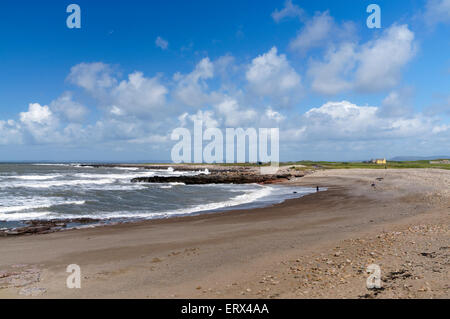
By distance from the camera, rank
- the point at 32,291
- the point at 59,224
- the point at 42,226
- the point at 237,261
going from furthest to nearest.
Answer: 1. the point at 59,224
2. the point at 42,226
3. the point at 237,261
4. the point at 32,291

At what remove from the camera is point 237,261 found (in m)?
9.56

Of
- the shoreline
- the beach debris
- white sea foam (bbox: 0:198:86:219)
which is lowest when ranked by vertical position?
the shoreline

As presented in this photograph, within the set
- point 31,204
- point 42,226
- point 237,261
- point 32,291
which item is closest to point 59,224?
point 42,226

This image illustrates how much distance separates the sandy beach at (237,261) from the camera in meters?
6.95

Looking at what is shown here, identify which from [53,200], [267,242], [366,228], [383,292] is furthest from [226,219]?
[53,200]

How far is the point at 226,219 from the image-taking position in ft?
63.1

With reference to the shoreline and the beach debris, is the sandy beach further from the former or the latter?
the shoreline

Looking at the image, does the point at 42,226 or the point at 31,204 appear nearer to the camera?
the point at 42,226

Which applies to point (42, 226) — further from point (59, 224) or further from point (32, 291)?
point (32, 291)

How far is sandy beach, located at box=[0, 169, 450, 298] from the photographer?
22.8ft

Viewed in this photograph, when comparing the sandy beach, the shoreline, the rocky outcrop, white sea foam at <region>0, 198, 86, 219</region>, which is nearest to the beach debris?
the sandy beach

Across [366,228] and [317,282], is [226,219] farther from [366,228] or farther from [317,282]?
[317,282]

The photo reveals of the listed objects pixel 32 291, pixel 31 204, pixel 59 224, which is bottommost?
pixel 59 224
